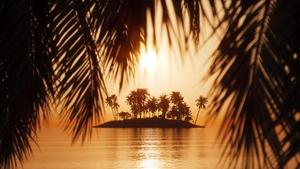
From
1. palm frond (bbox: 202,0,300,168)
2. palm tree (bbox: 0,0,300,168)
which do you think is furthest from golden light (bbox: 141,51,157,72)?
palm frond (bbox: 202,0,300,168)

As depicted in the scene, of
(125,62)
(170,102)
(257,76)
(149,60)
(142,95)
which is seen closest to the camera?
(257,76)

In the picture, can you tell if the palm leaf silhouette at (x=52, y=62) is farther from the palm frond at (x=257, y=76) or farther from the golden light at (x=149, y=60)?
the palm frond at (x=257, y=76)

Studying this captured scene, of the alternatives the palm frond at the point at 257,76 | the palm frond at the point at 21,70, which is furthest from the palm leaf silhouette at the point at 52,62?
the palm frond at the point at 257,76

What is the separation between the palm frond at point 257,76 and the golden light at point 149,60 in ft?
1.34

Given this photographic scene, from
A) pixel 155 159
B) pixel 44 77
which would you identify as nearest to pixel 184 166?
pixel 155 159

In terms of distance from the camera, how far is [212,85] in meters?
1.64

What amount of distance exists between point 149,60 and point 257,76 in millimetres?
657

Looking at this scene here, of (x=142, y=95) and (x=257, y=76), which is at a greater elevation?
(x=142, y=95)

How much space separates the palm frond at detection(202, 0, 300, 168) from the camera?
1.59m

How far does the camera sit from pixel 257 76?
164 cm

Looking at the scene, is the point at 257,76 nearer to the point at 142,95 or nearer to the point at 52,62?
the point at 52,62

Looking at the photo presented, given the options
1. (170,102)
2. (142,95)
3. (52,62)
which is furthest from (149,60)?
(142,95)

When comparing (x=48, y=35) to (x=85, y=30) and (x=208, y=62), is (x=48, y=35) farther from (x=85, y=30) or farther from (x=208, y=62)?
(x=208, y=62)

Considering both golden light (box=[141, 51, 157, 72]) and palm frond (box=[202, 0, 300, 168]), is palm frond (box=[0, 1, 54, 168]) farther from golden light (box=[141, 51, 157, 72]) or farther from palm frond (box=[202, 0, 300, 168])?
palm frond (box=[202, 0, 300, 168])
